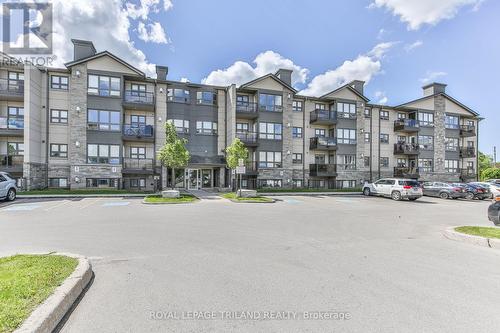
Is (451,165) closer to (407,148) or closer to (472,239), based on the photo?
(407,148)

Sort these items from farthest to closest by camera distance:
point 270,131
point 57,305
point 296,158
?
point 296,158
point 270,131
point 57,305

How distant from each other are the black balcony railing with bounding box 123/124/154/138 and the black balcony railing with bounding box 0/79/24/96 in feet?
27.4

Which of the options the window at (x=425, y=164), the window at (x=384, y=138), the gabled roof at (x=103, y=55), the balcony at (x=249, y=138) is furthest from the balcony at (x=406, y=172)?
the gabled roof at (x=103, y=55)

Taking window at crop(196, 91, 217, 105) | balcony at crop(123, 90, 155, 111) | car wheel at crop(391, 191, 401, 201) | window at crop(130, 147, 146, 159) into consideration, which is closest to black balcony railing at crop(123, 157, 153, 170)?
window at crop(130, 147, 146, 159)

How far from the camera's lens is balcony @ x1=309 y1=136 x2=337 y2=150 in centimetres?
2999

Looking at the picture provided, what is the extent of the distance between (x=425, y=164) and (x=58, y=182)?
40.8 metres

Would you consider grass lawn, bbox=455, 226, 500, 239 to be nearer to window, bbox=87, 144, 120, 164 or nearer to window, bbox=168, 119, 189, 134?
window, bbox=168, 119, 189, 134

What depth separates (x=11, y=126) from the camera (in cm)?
2217

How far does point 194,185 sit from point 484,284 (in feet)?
85.5

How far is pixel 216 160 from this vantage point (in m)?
27.5

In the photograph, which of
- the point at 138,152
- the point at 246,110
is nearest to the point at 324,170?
the point at 246,110

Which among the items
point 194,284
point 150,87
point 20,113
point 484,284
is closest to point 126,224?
point 194,284

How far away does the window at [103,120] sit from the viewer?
951 inches

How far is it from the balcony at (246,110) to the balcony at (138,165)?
981 centimetres
